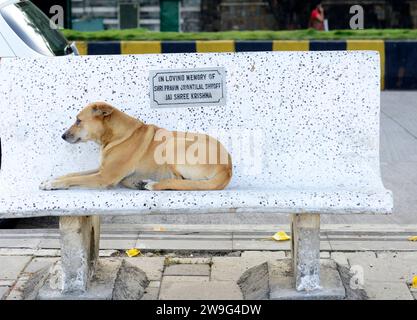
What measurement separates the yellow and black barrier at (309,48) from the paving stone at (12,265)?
22.9ft

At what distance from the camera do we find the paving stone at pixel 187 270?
4.21m

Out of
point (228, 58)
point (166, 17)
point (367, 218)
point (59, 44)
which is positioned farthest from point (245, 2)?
point (228, 58)

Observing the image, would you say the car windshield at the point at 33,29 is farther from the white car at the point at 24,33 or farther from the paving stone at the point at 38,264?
the paving stone at the point at 38,264

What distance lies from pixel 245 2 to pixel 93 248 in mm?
15852

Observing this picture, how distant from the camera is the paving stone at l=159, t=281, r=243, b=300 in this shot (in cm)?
390

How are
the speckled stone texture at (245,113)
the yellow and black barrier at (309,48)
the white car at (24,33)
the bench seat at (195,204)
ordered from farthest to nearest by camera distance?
1. the yellow and black barrier at (309,48)
2. the white car at (24,33)
3. the speckled stone texture at (245,113)
4. the bench seat at (195,204)

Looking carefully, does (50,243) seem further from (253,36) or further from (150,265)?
(253,36)

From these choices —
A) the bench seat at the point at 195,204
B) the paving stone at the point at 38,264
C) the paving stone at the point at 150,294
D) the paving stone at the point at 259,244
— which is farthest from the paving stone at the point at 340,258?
the paving stone at the point at 38,264

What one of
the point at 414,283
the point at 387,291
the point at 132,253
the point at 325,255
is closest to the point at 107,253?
the point at 132,253

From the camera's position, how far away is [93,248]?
3.96 metres

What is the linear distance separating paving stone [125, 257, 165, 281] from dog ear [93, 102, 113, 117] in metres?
0.90

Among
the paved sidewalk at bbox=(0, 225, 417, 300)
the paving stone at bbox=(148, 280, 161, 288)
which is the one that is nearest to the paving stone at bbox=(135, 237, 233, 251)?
the paved sidewalk at bbox=(0, 225, 417, 300)

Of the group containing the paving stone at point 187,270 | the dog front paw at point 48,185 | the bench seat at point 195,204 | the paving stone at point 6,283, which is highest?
the dog front paw at point 48,185

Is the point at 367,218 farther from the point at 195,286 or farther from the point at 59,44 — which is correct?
the point at 59,44
